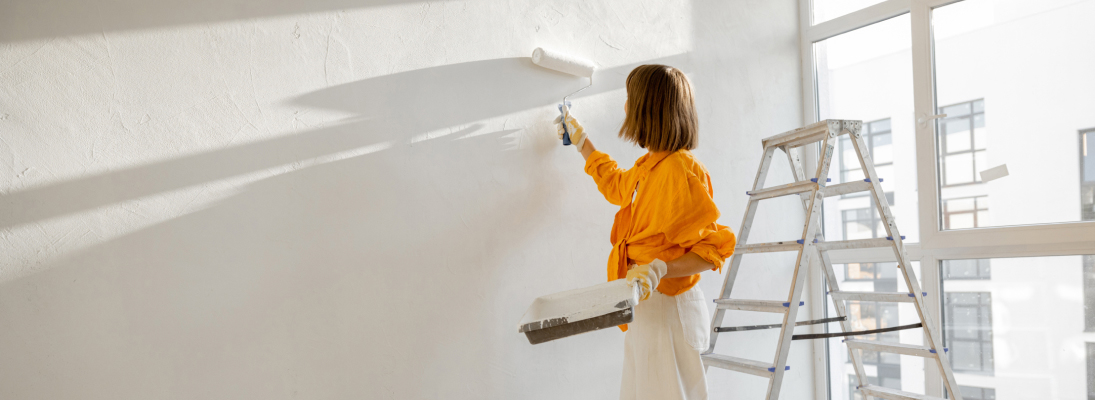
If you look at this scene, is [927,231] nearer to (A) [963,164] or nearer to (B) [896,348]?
(A) [963,164]

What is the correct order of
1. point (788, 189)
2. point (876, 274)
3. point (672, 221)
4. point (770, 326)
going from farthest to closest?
point (876, 274), point (770, 326), point (788, 189), point (672, 221)

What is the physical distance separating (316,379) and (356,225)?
377mm

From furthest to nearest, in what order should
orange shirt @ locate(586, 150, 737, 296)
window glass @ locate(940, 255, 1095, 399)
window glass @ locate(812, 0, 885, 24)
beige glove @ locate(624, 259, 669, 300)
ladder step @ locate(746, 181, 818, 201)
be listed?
1. window glass @ locate(812, 0, 885, 24)
2. window glass @ locate(940, 255, 1095, 399)
3. ladder step @ locate(746, 181, 818, 201)
4. orange shirt @ locate(586, 150, 737, 296)
5. beige glove @ locate(624, 259, 669, 300)

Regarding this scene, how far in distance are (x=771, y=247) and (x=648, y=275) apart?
842 mm

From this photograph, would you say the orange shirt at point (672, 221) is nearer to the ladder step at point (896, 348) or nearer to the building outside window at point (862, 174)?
the ladder step at point (896, 348)

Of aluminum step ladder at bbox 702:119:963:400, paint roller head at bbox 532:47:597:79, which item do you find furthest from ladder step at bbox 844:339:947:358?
paint roller head at bbox 532:47:597:79

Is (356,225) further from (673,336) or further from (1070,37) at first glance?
(1070,37)

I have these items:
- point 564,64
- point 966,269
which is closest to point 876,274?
point 966,269

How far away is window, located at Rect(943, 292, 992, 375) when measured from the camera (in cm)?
232

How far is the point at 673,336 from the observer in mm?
1546

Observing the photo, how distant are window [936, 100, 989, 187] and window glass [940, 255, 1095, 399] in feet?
1.06

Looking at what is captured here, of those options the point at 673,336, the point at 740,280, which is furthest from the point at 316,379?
the point at 740,280

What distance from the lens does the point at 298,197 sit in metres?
1.50

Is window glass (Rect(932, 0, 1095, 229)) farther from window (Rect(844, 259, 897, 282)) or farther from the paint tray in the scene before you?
the paint tray
